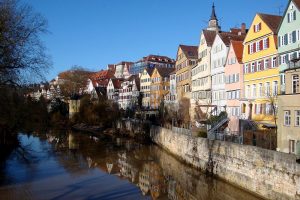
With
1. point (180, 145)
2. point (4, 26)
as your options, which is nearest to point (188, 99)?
point (180, 145)

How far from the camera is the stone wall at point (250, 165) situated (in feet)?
63.1

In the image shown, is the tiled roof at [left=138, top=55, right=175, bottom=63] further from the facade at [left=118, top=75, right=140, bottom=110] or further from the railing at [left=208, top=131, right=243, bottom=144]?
the railing at [left=208, top=131, right=243, bottom=144]

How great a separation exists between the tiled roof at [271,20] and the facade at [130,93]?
50.7m

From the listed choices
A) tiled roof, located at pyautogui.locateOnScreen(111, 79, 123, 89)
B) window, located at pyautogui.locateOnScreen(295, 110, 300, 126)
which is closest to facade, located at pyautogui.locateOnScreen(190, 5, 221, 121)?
window, located at pyautogui.locateOnScreen(295, 110, 300, 126)

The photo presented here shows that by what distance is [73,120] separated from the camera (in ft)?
268

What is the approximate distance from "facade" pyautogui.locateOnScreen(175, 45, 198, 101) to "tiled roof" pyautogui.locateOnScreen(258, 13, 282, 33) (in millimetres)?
21581

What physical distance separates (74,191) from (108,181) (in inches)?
149

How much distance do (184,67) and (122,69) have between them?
7555 centimetres

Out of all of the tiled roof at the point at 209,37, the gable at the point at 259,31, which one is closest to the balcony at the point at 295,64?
the gable at the point at 259,31

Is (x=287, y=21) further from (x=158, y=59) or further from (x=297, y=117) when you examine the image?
(x=158, y=59)

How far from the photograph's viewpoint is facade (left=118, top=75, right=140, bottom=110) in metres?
88.1

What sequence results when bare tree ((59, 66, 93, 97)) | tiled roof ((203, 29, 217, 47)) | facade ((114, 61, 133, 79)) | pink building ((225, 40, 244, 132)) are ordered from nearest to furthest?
1. pink building ((225, 40, 244, 132))
2. tiled roof ((203, 29, 217, 47))
3. bare tree ((59, 66, 93, 97))
4. facade ((114, 61, 133, 79))

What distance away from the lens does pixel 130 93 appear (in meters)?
91.2

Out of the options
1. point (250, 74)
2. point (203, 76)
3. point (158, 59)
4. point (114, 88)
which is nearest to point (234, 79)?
point (250, 74)
